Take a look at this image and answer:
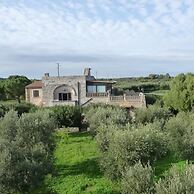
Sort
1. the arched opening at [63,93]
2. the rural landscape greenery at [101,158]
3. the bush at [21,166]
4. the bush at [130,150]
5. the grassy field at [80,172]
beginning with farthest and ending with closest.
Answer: the arched opening at [63,93] → the grassy field at [80,172] → the bush at [130,150] → the bush at [21,166] → the rural landscape greenery at [101,158]

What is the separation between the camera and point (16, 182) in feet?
55.4

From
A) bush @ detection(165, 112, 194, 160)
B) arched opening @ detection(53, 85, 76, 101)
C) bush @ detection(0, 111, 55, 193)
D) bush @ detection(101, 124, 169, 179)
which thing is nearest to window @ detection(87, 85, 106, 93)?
arched opening @ detection(53, 85, 76, 101)

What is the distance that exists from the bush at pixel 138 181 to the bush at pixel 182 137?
833 centimetres

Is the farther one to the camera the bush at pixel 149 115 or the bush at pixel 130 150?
the bush at pixel 149 115

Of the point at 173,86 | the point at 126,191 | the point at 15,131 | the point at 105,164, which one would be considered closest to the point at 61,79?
the point at 173,86

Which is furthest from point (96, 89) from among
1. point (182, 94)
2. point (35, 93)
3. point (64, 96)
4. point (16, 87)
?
point (16, 87)

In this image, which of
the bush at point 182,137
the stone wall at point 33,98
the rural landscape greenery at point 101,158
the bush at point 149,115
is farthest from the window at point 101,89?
the bush at point 182,137

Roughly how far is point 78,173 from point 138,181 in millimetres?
9553

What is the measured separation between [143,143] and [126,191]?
14.4ft

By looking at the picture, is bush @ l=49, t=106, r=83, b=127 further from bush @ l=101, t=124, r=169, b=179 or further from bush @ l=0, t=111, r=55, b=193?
bush @ l=101, t=124, r=169, b=179

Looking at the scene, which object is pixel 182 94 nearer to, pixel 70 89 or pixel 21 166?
pixel 70 89

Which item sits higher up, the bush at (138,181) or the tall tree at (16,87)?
the tall tree at (16,87)

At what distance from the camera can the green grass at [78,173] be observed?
20.2 meters

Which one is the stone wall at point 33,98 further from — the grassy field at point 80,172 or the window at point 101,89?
the grassy field at point 80,172
